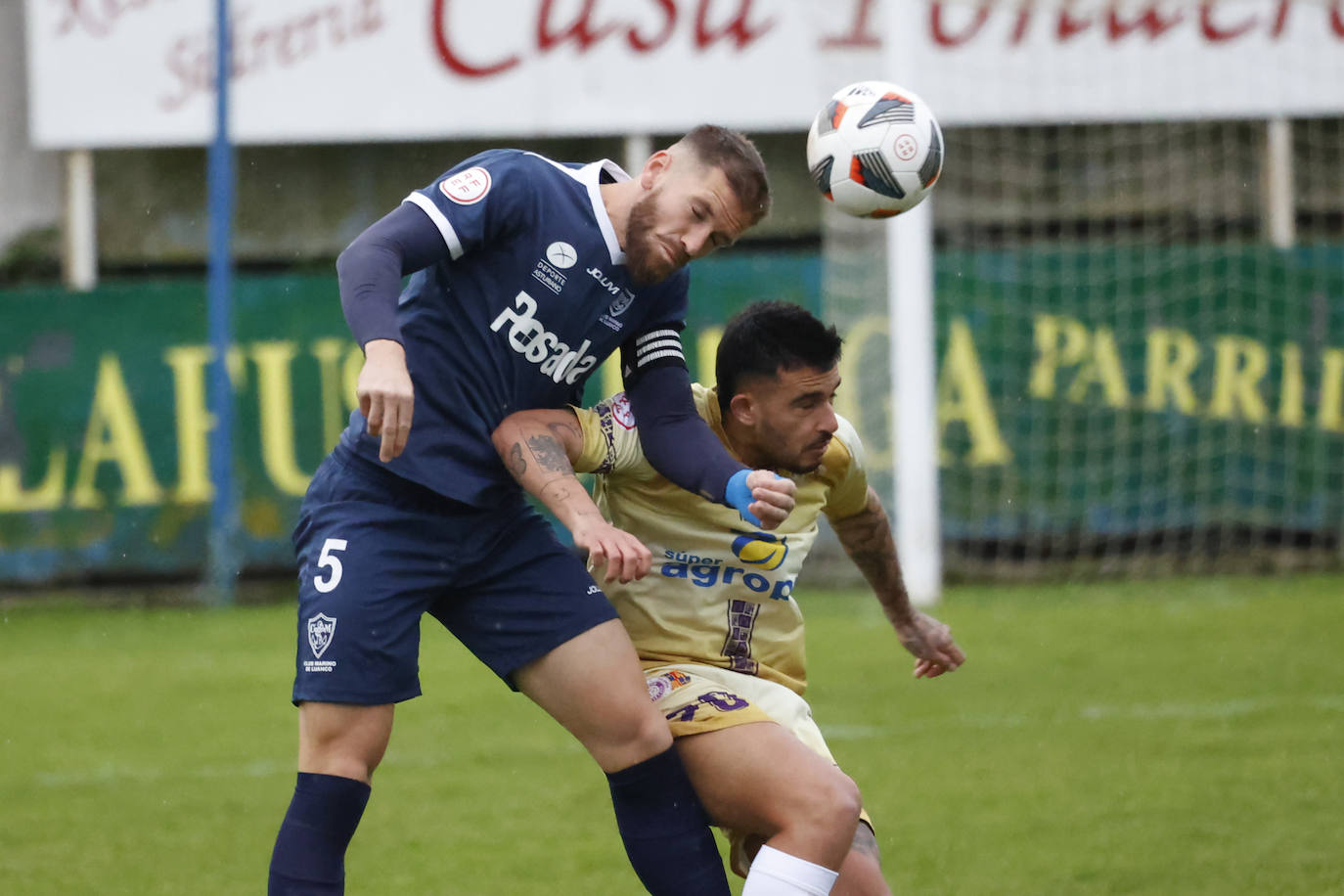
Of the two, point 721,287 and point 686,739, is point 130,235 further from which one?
point 686,739

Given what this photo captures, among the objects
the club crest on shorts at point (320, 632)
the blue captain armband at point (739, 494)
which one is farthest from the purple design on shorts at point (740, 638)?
the club crest on shorts at point (320, 632)

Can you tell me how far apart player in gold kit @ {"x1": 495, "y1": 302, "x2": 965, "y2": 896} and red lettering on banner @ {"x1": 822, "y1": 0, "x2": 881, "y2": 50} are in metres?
6.90

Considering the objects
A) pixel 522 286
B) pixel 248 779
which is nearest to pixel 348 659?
pixel 522 286

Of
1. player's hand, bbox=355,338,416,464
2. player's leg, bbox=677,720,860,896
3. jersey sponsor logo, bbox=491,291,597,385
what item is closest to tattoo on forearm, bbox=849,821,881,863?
player's leg, bbox=677,720,860,896

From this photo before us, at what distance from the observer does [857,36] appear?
410 inches

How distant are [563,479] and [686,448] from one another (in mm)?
283

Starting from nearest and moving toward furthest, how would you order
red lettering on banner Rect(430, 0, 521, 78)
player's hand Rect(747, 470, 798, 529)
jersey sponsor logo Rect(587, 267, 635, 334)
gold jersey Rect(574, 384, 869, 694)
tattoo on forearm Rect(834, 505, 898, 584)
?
player's hand Rect(747, 470, 798, 529) < jersey sponsor logo Rect(587, 267, 635, 334) < gold jersey Rect(574, 384, 869, 694) < tattoo on forearm Rect(834, 505, 898, 584) < red lettering on banner Rect(430, 0, 521, 78)

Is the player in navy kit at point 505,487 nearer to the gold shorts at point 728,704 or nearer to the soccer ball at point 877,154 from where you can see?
the gold shorts at point 728,704

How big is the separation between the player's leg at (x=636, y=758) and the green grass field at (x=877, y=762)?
104cm

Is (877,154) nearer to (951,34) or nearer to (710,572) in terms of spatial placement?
(710,572)

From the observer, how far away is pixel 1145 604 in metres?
9.57

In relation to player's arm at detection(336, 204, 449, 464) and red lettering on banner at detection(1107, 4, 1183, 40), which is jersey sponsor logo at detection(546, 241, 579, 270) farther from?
red lettering on banner at detection(1107, 4, 1183, 40)

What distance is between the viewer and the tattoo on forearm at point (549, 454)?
342 cm

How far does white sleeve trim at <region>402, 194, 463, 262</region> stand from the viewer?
3.40m
